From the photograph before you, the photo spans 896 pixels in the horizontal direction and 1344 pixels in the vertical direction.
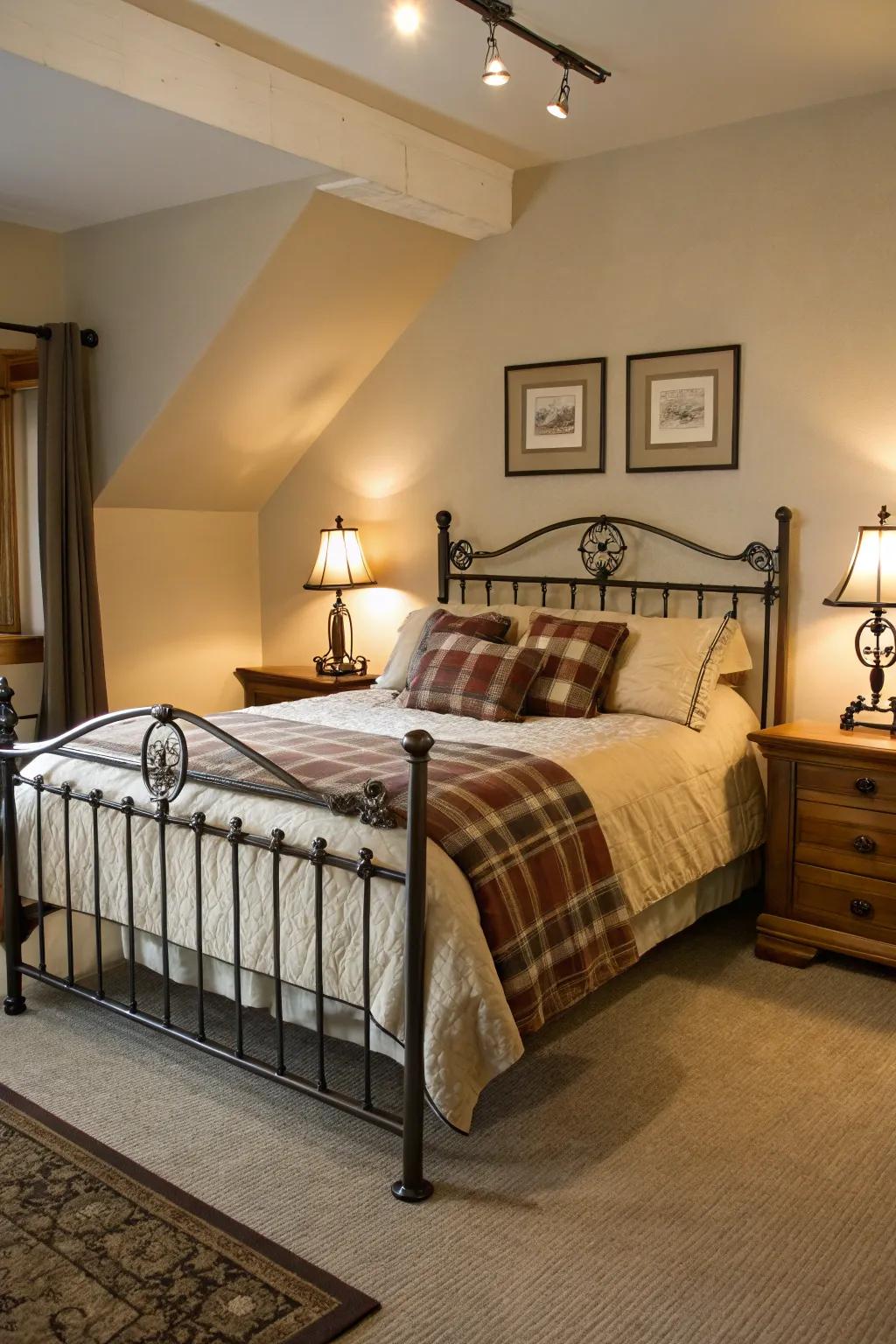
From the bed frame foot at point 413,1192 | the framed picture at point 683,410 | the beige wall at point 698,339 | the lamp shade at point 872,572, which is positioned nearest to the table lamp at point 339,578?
the beige wall at point 698,339

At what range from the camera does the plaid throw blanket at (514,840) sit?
2.41m

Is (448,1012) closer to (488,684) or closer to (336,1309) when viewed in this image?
(336,1309)

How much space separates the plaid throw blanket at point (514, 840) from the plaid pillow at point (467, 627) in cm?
95

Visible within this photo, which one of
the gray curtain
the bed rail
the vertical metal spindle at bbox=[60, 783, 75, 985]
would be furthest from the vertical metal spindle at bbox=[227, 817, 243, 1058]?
the gray curtain

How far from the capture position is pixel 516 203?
432cm

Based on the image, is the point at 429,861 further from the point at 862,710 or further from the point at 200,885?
the point at 862,710

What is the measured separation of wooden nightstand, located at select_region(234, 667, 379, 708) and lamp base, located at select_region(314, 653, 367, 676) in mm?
35

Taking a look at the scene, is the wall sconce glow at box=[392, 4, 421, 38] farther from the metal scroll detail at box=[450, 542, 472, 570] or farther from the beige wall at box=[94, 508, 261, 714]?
the beige wall at box=[94, 508, 261, 714]

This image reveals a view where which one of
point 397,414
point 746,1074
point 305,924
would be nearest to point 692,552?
point 397,414

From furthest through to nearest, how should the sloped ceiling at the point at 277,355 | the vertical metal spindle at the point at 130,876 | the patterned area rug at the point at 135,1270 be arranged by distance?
1. the sloped ceiling at the point at 277,355
2. the vertical metal spindle at the point at 130,876
3. the patterned area rug at the point at 135,1270

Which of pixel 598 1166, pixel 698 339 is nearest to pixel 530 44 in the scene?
pixel 698 339

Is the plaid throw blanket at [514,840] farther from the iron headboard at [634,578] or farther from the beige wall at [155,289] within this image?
the beige wall at [155,289]

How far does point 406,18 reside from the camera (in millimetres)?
2867

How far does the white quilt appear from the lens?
2.26 m
